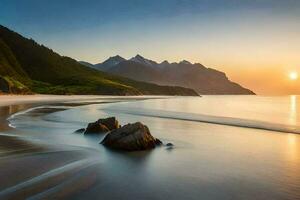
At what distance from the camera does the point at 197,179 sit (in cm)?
1246

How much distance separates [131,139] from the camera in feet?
60.2

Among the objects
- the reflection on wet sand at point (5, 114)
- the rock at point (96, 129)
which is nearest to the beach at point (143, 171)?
the rock at point (96, 129)

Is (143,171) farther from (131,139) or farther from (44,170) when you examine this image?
(131,139)

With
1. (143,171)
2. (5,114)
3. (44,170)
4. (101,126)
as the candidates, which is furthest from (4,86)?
(143,171)

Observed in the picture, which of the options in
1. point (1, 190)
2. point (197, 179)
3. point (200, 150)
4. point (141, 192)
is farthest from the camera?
point (200, 150)

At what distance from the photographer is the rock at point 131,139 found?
18.2m

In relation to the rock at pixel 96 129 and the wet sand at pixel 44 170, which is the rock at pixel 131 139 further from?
the rock at pixel 96 129

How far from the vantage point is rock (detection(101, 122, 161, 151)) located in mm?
18219

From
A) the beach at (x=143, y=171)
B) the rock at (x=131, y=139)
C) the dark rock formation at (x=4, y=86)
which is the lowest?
the beach at (x=143, y=171)

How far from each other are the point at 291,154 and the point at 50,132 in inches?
676

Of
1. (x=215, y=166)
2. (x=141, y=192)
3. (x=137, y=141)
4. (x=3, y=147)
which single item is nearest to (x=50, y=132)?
(x=3, y=147)

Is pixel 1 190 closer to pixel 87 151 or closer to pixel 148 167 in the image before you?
pixel 148 167

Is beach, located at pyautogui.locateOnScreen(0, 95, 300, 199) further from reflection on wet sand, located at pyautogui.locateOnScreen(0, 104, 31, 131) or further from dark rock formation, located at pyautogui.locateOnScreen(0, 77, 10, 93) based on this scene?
dark rock formation, located at pyautogui.locateOnScreen(0, 77, 10, 93)

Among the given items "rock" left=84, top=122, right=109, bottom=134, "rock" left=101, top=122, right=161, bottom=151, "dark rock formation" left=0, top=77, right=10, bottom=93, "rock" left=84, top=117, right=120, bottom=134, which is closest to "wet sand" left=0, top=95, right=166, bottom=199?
"rock" left=101, top=122, right=161, bottom=151
